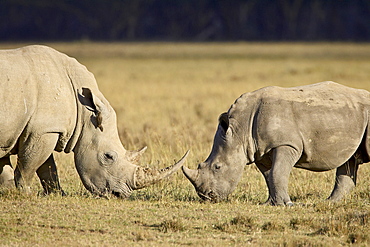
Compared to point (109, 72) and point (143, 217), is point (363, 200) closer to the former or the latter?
point (143, 217)

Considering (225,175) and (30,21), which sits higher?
(225,175)

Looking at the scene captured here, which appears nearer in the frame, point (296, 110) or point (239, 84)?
point (296, 110)

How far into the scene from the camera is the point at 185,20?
83.2 metres

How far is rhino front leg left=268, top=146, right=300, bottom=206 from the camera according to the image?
7777 mm

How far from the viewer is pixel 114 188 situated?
8.14 metres

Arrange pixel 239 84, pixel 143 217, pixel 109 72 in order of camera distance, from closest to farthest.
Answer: pixel 143 217 < pixel 239 84 < pixel 109 72

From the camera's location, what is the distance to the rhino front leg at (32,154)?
7904 mm

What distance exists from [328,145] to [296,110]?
53 centimetres

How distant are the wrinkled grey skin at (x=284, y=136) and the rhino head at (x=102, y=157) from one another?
621 mm

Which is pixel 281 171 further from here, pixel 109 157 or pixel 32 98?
Answer: pixel 32 98

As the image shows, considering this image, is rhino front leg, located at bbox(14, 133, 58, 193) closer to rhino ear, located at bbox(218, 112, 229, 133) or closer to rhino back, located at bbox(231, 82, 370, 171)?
rhino ear, located at bbox(218, 112, 229, 133)

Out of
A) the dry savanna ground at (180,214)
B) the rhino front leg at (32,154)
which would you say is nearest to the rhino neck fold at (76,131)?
the rhino front leg at (32,154)

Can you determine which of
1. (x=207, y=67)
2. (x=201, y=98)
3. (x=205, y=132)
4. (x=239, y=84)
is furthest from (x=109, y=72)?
(x=205, y=132)

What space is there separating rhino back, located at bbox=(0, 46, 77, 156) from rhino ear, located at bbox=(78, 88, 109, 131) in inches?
5.0
